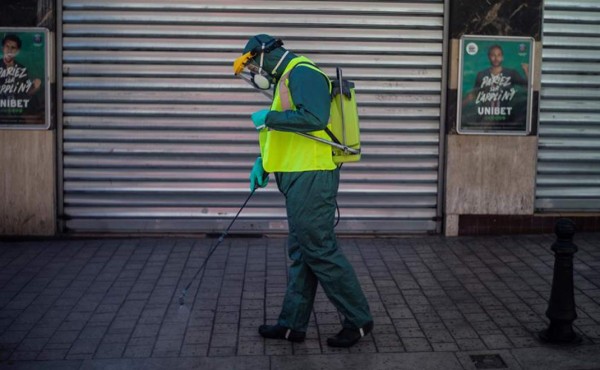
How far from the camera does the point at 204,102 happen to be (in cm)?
917

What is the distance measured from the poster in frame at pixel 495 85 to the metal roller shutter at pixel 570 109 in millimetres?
296

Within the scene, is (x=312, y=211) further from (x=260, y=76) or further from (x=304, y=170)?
(x=260, y=76)

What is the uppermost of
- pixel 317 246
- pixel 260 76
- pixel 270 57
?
pixel 270 57

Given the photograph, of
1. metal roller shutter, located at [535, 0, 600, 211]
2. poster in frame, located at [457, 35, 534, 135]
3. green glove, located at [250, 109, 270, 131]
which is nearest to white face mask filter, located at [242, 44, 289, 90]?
green glove, located at [250, 109, 270, 131]

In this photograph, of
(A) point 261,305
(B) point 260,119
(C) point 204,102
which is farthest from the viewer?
(C) point 204,102

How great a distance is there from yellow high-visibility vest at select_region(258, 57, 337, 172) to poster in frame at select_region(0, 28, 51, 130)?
12.6ft

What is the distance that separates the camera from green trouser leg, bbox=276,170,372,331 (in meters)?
→ 5.84

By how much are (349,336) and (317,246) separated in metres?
0.69

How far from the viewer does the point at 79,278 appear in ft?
25.6

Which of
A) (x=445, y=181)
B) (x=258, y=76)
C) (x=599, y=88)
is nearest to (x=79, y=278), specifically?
(x=258, y=76)

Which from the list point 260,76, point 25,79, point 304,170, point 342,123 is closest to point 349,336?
point 304,170

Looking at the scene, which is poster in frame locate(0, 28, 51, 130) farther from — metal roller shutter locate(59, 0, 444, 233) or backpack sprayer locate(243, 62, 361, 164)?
backpack sprayer locate(243, 62, 361, 164)

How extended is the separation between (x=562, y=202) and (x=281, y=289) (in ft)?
11.9

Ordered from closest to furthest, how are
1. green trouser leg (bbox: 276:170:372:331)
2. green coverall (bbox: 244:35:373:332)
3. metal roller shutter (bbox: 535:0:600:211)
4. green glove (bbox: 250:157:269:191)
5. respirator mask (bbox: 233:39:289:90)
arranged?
green coverall (bbox: 244:35:373:332), green trouser leg (bbox: 276:170:372:331), respirator mask (bbox: 233:39:289:90), green glove (bbox: 250:157:269:191), metal roller shutter (bbox: 535:0:600:211)
